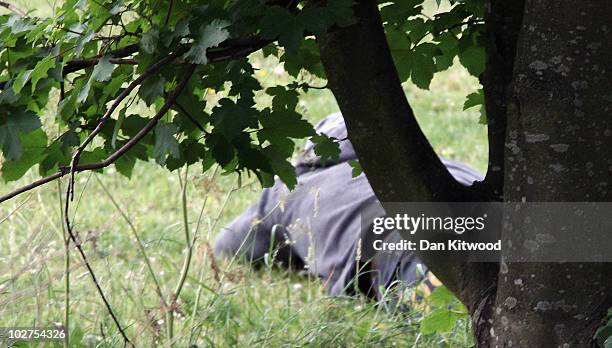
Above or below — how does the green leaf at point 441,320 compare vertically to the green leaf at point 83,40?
below

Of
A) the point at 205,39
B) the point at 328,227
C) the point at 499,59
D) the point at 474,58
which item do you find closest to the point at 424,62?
the point at 474,58

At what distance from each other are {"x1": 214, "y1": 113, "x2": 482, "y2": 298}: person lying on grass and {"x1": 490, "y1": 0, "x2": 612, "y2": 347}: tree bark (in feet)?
5.49

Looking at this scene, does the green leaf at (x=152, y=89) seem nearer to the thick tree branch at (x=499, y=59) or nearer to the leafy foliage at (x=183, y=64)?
the leafy foliage at (x=183, y=64)

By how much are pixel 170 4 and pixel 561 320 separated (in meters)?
0.87

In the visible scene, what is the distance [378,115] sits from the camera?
1.80 metres

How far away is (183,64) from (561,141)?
0.67 meters

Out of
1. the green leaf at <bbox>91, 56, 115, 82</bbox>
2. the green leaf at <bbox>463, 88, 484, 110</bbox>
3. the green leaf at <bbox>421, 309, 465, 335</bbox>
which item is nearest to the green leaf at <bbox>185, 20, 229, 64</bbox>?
the green leaf at <bbox>91, 56, 115, 82</bbox>

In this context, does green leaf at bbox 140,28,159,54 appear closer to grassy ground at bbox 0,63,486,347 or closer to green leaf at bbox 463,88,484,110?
grassy ground at bbox 0,63,486,347

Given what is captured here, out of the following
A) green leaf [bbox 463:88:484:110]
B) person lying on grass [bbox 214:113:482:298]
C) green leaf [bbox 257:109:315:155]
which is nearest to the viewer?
green leaf [bbox 257:109:315:155]

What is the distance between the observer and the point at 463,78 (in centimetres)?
786

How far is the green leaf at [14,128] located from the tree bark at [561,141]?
86 centimetres

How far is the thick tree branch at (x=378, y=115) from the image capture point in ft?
5.84

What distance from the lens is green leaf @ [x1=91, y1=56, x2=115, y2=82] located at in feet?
5.02

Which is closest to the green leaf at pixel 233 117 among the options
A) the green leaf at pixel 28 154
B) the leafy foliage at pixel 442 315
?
the green leaf at pixel 28 154
